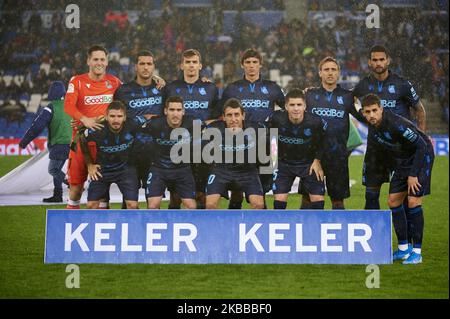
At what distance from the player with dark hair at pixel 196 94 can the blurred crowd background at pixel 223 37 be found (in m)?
0.09

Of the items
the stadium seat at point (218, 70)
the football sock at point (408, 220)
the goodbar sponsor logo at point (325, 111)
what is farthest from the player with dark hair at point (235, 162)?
the football sock at point (408, 220)

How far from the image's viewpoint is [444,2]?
6617 mm

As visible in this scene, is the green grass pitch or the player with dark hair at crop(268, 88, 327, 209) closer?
the green grass pitch

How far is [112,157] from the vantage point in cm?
661

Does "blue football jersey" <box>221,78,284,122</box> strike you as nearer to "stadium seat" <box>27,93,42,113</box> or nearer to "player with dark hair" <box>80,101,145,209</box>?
"player with dark hair" <box>80,101,145,209</box>

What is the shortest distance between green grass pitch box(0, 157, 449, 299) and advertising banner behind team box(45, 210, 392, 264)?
11cm

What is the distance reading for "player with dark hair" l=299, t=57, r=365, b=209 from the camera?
21.8 ft

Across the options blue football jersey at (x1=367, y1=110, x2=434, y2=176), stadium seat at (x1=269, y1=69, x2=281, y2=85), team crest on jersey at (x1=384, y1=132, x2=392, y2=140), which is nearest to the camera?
blue football jersey at (x1=367, y1=110, x2=434, y2=176)

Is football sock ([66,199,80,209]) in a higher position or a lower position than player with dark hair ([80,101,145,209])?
lower

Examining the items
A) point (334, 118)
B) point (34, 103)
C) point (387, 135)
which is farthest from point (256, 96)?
point (34, 103)

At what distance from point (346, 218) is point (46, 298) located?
7.23 feet

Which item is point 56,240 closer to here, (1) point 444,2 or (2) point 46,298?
(2) point 46,298

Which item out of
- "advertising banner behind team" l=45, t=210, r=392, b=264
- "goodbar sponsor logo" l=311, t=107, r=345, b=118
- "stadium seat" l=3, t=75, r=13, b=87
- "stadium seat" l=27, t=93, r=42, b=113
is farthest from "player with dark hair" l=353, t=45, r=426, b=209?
"stadium seat" l=3, t=75, r=13, b=87
